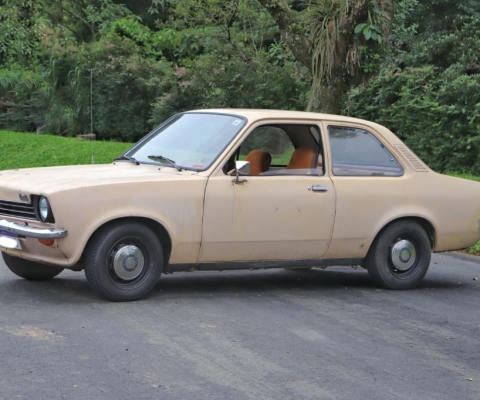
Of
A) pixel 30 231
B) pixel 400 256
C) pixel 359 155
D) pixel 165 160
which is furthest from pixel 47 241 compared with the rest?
pixel 400 256

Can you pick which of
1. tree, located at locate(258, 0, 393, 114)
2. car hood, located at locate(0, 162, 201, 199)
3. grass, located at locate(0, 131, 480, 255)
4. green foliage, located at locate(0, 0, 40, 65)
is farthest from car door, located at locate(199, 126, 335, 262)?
green foliage, located at locate(0, 0, 40, 65)

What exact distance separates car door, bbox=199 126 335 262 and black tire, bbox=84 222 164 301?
0.49m

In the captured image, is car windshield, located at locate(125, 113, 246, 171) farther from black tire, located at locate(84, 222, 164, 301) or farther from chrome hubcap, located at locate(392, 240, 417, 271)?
chrome hubcap, located at locate(392, 240, 417, 271)

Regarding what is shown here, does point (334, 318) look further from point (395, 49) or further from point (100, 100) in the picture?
point (100, 100)

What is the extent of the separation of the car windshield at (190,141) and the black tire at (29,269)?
1278 mm

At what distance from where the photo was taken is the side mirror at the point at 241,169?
28.7 ft

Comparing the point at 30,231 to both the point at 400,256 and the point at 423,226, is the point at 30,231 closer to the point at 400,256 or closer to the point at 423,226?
the point at 400,256

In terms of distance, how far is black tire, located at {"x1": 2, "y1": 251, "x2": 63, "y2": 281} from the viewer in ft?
30.5

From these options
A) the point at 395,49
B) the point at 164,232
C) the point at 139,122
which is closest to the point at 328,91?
the point at 395,49

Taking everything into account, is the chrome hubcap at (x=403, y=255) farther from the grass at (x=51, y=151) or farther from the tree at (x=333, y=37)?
the grass at (x=51, y=151)

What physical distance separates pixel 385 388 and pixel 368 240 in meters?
3.49

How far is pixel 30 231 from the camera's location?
8227 mm

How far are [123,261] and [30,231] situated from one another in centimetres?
77

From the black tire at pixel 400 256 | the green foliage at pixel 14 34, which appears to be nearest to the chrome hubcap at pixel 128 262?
the black tire at pixel 400 256
